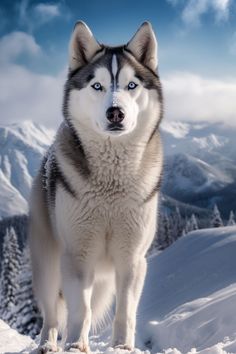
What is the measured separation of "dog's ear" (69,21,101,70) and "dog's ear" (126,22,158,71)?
1.39 feet

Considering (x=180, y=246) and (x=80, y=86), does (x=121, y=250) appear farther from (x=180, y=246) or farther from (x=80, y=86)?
(x=180, y=246)

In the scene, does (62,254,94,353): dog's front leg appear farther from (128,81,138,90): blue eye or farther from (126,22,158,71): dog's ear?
(126,22,158,71): dog's ear

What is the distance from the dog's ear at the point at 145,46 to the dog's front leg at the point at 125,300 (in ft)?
7.66

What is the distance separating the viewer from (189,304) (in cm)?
1455

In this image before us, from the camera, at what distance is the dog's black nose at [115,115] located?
16.2 ft

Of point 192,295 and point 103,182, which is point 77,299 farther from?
point 192,295

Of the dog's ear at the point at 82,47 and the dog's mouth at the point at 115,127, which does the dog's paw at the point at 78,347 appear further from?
the dog's ear at the point at 82,47

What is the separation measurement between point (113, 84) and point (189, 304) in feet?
34.7

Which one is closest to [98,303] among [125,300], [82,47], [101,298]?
[101,298]

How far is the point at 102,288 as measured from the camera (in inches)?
245

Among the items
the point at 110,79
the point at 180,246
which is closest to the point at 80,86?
Result: the point at 110,79

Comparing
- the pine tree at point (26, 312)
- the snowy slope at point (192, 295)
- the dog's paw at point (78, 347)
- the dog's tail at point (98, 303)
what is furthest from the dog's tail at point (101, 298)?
the pine tree at point (26, 312)

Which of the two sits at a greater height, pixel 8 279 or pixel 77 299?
pixel 8 279

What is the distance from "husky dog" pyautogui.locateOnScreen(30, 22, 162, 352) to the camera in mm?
5191
